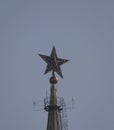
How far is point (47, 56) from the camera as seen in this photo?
45.6m

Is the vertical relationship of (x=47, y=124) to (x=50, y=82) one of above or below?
below

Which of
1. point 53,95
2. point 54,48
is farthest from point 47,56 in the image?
point 53,95

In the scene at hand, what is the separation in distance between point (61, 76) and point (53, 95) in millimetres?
2466

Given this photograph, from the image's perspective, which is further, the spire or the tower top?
the tower top

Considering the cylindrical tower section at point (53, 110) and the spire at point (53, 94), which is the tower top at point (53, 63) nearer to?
the spire at point (53, 94)

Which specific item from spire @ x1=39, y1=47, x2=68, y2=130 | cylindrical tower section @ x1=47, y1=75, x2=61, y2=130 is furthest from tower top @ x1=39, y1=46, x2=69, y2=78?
cylindrical tower section @ x1=47, y1=75, x2=61, y2=130

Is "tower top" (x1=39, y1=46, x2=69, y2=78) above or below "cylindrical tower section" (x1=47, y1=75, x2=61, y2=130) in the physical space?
above

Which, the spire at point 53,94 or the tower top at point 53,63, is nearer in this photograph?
the spire at point 53,94

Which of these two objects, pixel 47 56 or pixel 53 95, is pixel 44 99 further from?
pixel 47 56

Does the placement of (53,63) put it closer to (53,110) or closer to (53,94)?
(53,94)

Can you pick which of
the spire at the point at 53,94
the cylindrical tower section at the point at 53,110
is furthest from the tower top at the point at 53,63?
the cylindrical tower section at the point at 53,110

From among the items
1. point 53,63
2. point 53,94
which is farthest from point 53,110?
point 53,63

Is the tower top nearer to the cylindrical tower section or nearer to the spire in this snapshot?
the spire

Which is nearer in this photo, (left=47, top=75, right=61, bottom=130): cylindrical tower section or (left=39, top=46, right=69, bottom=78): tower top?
(left=47, top=75, right=61, bottom=130): cylindrical tower section
